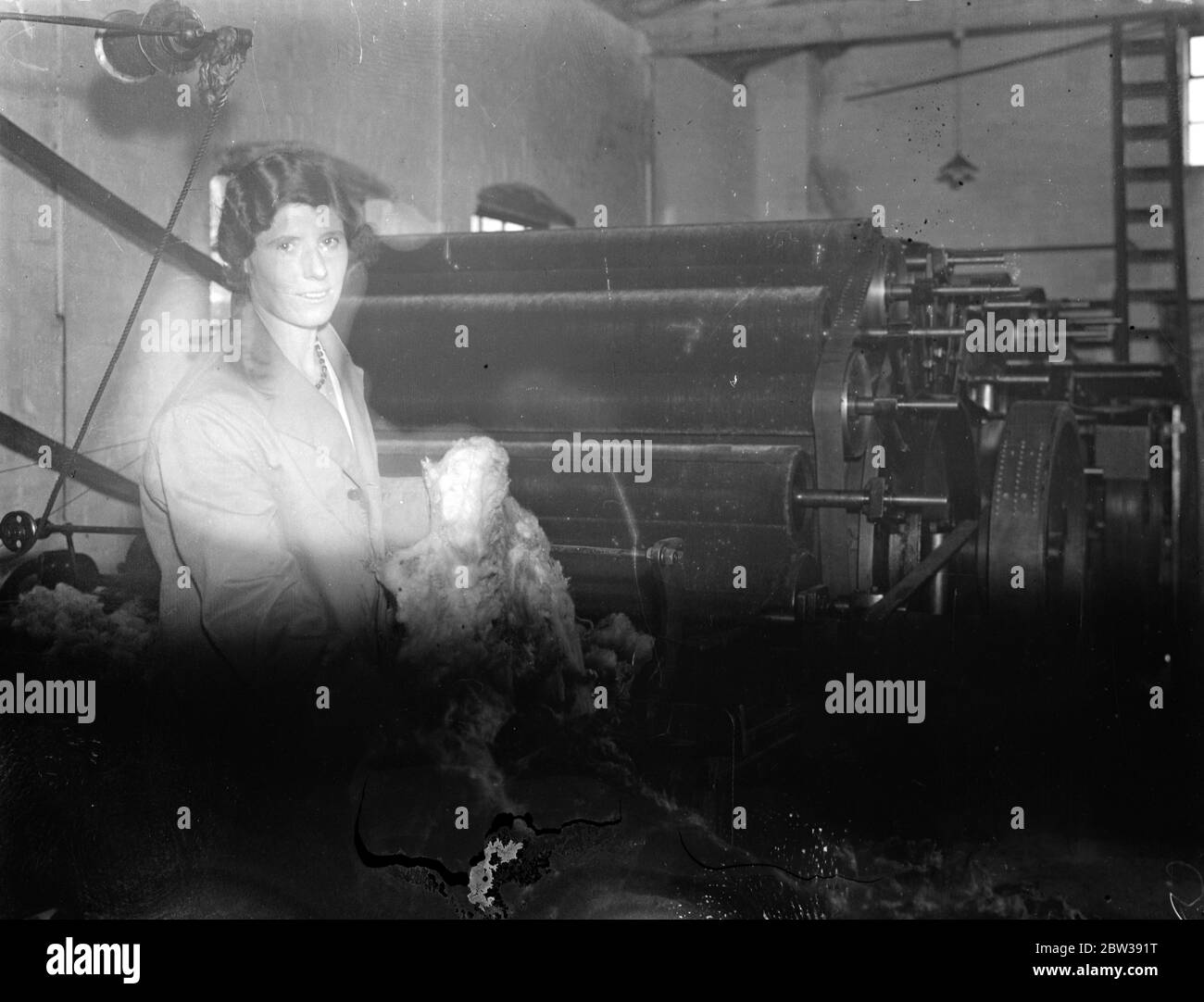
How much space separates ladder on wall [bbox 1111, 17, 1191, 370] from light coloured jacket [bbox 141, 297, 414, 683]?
1.60 metres

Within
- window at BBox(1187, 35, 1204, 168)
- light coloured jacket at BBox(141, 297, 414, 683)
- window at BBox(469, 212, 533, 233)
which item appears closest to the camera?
light coloured jacket at BBox(141, 297, 414, 683)

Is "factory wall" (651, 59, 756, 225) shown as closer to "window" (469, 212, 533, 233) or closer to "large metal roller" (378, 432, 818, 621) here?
"window" (469, 212, 533, 233)

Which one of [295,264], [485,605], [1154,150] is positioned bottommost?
[485,605]

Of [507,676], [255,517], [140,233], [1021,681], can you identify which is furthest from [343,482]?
[1021,681]

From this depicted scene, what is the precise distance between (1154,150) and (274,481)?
2.98 meters

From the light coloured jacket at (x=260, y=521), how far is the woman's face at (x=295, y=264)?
0.04 metres

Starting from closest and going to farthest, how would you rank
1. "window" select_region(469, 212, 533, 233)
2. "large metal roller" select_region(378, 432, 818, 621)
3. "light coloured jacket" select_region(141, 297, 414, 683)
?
"light coloured jacket" select_region(141, 297, 414, 683) < "large metal roller" select_region(378, 432, 818, 621) < "window" select_region(469, 212, 533, 233)

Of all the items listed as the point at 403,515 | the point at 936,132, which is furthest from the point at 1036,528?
the point at 403,515

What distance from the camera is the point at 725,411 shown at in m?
2.07

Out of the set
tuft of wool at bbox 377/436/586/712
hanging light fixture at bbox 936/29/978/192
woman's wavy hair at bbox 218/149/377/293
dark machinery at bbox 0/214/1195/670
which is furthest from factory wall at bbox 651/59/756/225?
tuft of wool at bbox 377/436/586/712

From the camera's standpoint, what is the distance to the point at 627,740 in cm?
197

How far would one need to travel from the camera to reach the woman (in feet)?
6.12

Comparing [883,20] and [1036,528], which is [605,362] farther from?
[883,20]
